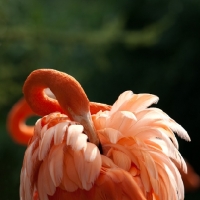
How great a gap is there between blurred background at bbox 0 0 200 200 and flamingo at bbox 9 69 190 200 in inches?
86.9

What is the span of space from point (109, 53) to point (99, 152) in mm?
2737

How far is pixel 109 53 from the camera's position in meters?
4.25

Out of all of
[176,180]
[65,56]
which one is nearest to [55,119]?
[176,180]

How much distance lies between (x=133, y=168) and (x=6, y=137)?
2.46 m

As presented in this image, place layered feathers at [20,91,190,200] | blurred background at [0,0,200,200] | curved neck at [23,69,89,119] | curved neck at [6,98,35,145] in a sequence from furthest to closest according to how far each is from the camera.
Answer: blurred background at [0,0,200,200] → curved neck at [6,98,35,145] → curved neck at [23,69,89,119] → layered feathers at [20,91,190,200]

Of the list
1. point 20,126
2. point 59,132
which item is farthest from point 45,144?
point 20,126

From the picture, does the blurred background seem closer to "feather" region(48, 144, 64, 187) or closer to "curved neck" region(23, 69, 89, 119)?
"curved neck" region(23, 69, 89, 119)

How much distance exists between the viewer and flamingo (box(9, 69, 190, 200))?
1.52 metres

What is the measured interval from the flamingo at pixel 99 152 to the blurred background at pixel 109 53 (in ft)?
7.24

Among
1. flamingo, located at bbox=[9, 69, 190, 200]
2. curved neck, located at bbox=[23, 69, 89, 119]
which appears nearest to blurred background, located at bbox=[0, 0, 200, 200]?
curved neck, located at bbox=[23, 69, 89, 119]

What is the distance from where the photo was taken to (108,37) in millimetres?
4191

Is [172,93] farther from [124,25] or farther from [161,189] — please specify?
[161,189]

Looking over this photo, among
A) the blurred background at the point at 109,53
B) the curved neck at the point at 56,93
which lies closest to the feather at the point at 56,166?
the curved neck at the point at 56,93

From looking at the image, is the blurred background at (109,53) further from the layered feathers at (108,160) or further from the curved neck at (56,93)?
the layered feathers at (108,160)
